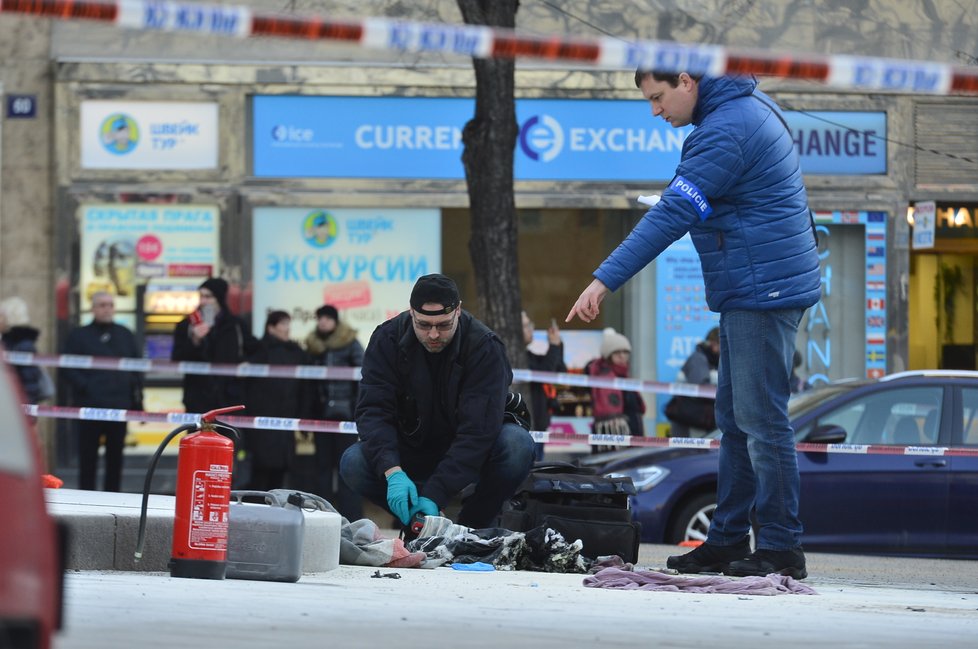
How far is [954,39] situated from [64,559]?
639 inches

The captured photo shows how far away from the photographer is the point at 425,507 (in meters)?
6.98

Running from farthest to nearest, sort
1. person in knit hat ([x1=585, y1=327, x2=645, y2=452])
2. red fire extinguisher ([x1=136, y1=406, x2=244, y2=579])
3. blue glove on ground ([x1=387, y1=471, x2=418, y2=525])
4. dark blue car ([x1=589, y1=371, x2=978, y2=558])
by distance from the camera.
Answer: person in knit hat ([x1=585, y1=327, x2=645, y2=452]) → dark blue car ([x1=589, y1=371, x2=978, y2=558]) → blue glove on ground ([x1=387, y1=471, x2=418, y2=525]) → red fire extinguisher ([x1=136, y1=406, x2=244, y2=579])

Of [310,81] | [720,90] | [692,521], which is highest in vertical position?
[310,81]

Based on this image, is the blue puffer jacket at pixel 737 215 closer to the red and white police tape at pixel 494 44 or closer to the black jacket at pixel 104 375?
the red and white police tape at pixel 494 44

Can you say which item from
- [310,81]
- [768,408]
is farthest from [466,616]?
[310,81]

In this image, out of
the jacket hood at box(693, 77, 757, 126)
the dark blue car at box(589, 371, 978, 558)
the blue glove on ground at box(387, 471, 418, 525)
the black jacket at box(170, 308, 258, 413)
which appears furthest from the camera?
the black jacket at box(170, 308, 258, 413)

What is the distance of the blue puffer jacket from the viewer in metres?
6.52

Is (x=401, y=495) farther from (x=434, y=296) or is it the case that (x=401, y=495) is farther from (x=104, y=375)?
(x=104, y=375)

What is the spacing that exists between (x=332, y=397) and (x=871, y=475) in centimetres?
449

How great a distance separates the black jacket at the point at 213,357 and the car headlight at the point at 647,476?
3679 mm

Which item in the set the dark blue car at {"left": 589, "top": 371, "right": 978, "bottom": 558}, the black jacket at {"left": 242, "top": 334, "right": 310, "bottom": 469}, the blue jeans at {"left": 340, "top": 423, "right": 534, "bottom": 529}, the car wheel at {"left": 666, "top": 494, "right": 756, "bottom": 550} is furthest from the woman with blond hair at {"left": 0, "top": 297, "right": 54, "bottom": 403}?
the blue jeans at {"left": 340, "top": 423, "right": 534, "bottom": 529}

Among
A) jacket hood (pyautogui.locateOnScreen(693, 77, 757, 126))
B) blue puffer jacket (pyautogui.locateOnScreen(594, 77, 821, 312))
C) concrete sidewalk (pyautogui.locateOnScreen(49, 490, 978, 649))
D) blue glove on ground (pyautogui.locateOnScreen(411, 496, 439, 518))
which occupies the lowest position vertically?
concrete sidewalk (pyautogui.locateOnScreen(49, 490, 978, 649))

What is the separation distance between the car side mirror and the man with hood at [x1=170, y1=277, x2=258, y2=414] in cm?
469

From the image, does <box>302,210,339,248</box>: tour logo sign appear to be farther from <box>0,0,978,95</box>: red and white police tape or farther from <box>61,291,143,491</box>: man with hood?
<box>0,0,978,95</box>: red and white police tape
